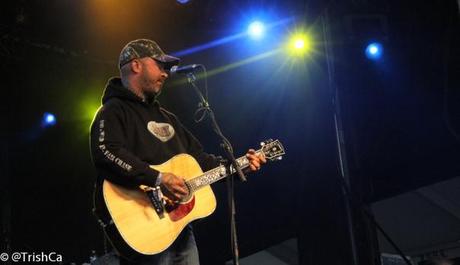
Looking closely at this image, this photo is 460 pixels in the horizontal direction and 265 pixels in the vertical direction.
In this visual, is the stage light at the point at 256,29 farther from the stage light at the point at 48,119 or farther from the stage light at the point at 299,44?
the stage light at the point at 48,119

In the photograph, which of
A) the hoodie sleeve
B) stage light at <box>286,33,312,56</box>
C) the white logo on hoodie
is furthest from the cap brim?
stage light at <box>286,33,312,56</box>

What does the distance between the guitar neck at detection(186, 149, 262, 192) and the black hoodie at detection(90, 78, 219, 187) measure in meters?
0.10

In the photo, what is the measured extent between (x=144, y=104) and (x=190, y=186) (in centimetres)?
59

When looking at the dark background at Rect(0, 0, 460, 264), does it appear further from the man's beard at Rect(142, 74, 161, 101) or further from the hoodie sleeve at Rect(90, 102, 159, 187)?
the hoodie sleeve at Rect(90, 102, 159, 187)

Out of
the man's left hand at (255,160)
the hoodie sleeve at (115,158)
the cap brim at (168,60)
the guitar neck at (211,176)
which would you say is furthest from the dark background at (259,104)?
the hoodie sleeve at (115,158)

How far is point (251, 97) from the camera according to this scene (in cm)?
757

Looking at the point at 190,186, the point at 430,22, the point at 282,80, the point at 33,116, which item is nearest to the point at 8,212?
the point at 33,116

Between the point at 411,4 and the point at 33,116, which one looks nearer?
the point at 411,4

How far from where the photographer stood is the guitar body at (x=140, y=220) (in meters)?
2.83

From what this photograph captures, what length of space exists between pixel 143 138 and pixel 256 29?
4017mm

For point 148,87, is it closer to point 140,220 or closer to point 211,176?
point 211,176

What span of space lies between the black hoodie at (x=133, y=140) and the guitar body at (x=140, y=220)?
7 centimetres

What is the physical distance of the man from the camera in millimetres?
2902

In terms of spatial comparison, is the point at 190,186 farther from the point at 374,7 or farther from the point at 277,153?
the point at 374,7
